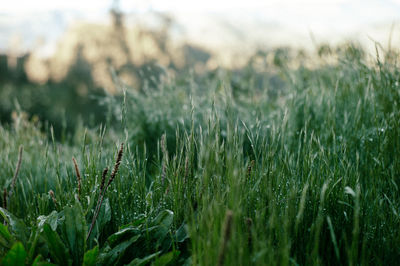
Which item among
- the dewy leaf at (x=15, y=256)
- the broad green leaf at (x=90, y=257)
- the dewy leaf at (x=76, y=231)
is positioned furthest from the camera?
the dewy leaf at (x=76, y=231)

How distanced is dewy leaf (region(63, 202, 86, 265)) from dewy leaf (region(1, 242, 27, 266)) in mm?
240

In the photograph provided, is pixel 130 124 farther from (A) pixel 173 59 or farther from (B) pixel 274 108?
(A) pixel 173 59

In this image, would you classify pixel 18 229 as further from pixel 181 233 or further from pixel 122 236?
pixel 181 233

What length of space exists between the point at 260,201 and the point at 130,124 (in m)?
2.05

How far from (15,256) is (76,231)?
26cm

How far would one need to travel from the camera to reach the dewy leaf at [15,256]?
41.4 inches

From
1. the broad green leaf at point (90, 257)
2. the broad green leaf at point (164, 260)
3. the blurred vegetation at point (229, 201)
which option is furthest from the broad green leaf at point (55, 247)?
the broad green leaf at point (164, 260)

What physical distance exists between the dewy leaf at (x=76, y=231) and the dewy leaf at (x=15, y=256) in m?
0.24

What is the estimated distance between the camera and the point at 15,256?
3.47 feet

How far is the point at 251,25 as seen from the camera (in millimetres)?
64875

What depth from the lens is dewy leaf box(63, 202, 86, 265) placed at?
128 centimetres

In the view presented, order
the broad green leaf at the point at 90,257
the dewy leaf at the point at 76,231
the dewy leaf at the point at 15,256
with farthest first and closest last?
the dewy leaf at the point at 76,231 < the broad green leaf at the point at 90,257 < the dewy leaf at the point at 15,256

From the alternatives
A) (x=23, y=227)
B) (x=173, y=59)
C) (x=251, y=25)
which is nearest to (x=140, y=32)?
(x=173, y=59)

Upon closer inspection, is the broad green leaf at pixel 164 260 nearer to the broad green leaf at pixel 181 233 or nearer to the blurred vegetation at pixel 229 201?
the blurred vegetation at pixel 229 201
